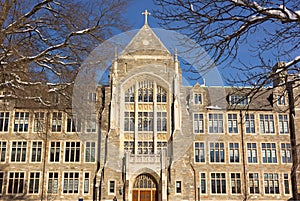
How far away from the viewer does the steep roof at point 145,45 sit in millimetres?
24969

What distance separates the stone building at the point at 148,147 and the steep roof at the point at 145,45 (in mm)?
134

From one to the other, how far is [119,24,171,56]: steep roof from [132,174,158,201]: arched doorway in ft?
26.7

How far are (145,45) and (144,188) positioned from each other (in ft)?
31.4

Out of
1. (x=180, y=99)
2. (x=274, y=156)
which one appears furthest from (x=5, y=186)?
(x=274, y=156)

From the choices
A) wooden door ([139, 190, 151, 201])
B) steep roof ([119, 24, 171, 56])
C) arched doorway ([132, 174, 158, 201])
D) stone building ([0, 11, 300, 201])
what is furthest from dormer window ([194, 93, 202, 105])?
wooden door ([139, 190, 151, 201])

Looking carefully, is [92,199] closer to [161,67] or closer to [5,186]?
[5,186]

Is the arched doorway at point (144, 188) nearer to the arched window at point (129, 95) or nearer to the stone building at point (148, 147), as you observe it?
the stone building at point (148, 147)

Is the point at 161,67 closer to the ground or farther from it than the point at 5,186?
farther from it

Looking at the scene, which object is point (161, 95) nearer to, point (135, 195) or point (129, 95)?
point (129, 95)

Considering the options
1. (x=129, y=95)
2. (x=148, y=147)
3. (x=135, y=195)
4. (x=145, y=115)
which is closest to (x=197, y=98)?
(x=145, y=115)

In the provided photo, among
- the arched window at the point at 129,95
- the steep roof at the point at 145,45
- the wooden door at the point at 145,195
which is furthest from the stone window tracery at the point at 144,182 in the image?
the steep roof at the point at 145,45

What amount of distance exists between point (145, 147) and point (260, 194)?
25.5 ft

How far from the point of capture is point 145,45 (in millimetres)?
25547

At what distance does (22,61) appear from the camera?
23.5 feet
